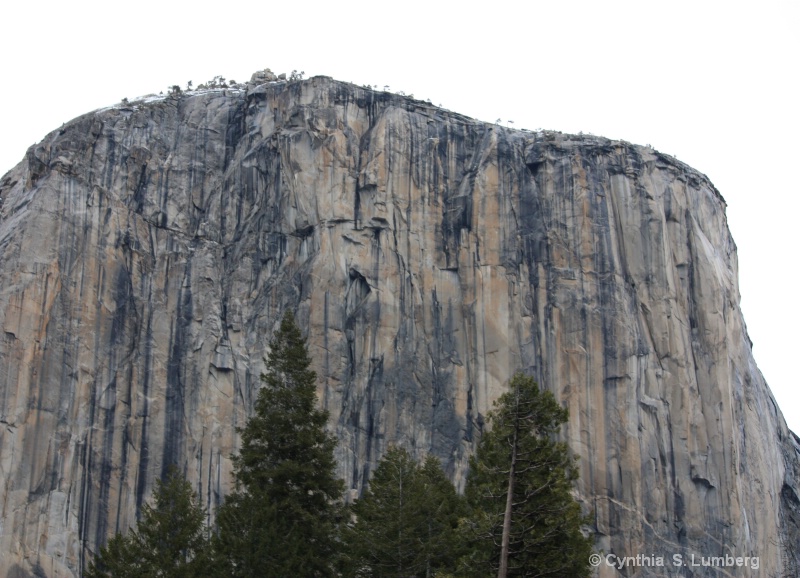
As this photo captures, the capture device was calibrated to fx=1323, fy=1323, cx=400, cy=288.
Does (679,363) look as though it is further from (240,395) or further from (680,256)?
(240,395)

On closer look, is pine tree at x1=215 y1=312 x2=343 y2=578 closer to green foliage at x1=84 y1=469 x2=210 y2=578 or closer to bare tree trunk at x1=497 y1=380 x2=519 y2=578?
green foliage at x1=84 y1=469 x2=210 y2=578

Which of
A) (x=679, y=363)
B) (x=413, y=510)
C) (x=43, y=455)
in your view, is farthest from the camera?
(x=679, y=363)

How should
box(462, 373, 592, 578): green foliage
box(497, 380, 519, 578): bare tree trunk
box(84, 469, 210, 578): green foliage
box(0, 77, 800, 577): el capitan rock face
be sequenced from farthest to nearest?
1. box(0, 77, 800, 577): el capitan rock face
2. box(84, 469, 210, 578): green foliage
3. box(462, 373, 592, 578): green foliage
4. box(497, 380, 519, 578): bare tree trunk

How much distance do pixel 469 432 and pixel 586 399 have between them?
632 cm

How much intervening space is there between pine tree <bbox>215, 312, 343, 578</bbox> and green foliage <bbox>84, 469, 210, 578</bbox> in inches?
50.0

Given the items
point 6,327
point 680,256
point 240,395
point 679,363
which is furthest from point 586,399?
point 6,327

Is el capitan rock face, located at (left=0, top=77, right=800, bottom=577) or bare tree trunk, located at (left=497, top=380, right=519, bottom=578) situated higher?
el capitan rock face, located at (left=0, top=77, right=800, bottom=577)

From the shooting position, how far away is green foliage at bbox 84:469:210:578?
149 ft

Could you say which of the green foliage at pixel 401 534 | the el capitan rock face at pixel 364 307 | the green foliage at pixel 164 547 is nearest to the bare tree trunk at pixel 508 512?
the green foliage at pixel 401 534

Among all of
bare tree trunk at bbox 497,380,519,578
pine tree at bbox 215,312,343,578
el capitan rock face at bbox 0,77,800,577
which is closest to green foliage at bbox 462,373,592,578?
bare tree trunk at bbox 497,380,519,578

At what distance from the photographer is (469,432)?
223ft

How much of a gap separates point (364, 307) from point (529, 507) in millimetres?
31500

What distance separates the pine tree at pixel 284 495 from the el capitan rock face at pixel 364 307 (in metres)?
18.7

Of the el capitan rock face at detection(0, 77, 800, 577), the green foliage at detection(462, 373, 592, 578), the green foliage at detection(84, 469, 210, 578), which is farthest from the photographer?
the el capitan rock face at detection(0, 77, 800, 577)
